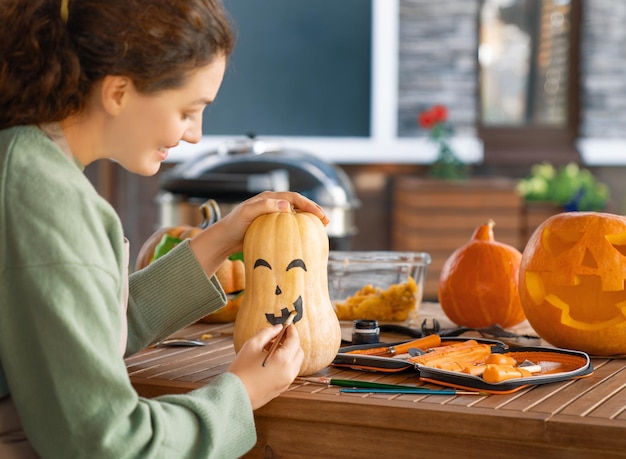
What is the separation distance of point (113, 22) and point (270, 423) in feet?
1.68

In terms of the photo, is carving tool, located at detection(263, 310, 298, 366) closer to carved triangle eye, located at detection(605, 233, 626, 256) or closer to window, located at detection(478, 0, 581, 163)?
carved triangle eye, located at detection(605, 233, 626, 256)

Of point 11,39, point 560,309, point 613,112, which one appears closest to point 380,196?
point 613,112

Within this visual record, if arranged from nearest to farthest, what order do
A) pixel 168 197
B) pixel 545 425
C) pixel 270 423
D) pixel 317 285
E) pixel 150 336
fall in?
pixel 545 425 → pixel 270 423 → pixel 317 285 → pixel 150 336 → pixel 168 197

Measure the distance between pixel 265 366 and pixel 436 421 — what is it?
21 cm

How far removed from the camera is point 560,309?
144 cm

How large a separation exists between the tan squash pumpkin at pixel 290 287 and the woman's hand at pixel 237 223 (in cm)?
3

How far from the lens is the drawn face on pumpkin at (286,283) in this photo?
1.26 metres

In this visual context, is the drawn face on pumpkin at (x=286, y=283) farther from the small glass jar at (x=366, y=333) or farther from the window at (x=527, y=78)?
the window at (x=527, y=78)

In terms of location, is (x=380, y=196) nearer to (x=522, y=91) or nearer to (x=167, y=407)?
(x=522, y=91)

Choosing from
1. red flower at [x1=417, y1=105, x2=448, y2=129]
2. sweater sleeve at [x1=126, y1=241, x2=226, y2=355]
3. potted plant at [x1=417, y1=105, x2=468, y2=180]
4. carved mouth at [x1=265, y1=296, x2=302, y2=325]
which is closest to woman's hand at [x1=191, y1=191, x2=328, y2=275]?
sweater sleeve at [x1=126, y1=241, x2=226, y2=355]

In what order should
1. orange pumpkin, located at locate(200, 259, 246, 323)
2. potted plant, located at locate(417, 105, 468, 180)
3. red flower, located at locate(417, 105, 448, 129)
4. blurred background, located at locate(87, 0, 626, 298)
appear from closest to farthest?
orange pumpkin, located at locate(200, 259, 246, 323) < potted plant, located at locate(417, 105, 468, 180) < red flower, located at locate(417, 105, 448, 129) < blurred background, located at locate(87, 0, 626, 298)

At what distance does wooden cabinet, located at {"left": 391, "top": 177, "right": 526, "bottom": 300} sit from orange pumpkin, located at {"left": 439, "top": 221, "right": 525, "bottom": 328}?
3.04 metres

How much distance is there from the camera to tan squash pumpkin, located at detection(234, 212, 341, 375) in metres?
1.26

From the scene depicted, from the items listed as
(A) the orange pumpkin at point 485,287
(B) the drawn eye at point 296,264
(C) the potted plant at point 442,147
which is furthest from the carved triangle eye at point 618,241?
(C) the potted plant at point 442,147
